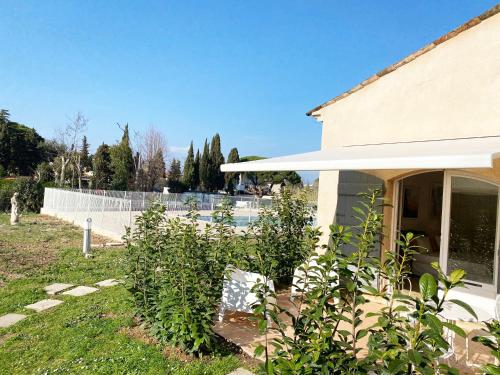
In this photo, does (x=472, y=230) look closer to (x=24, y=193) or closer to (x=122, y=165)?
(x=24, y=193)

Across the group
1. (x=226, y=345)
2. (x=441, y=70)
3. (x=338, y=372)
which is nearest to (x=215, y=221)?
(x=226, y=345)

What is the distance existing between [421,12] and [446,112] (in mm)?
11413

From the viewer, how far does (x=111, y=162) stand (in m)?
64.4

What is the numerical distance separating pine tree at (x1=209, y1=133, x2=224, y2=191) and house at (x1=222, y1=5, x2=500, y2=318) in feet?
244

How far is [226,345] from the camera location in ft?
26.5

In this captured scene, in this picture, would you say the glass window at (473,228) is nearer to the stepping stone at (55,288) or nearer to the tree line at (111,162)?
the stepping stone at (55,288)

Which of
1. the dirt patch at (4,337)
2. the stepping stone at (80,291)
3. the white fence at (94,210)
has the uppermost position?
the white fence at (94,210)

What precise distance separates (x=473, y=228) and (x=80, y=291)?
13296mm

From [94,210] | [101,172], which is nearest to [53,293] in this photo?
[94,210]

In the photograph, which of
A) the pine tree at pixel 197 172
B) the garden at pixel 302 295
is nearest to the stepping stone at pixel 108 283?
the garden at pixel 302 295

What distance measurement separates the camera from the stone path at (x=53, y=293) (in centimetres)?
1003

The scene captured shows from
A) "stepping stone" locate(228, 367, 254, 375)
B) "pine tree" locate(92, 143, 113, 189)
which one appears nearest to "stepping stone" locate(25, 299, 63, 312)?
"stepping stone" locate(228, 367, 254, 375)

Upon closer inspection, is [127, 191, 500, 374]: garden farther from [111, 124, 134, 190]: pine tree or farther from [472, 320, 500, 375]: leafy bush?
[111, 124, 134, 190]: pine tree

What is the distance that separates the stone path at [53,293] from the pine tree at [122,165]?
52207mm
